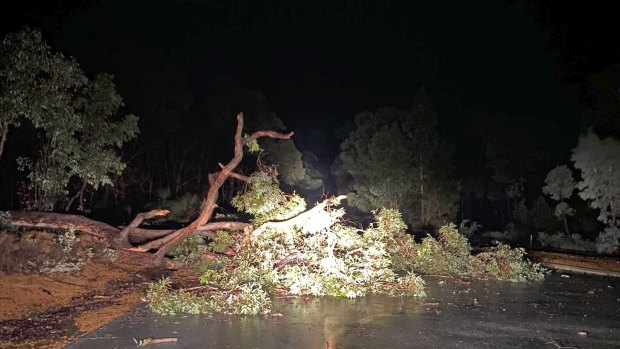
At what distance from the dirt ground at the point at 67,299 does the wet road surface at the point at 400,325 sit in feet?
1.65

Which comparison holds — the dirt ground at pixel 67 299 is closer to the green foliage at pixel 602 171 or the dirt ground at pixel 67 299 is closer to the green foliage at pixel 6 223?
the green foliage at pixel 6 223

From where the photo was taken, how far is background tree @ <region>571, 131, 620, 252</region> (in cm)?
1798

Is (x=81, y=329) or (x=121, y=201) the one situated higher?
(x=121, y=201)

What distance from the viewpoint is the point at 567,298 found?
32.9ft

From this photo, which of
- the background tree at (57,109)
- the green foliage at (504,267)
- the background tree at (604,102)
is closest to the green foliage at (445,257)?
the green foliage at (504,267)

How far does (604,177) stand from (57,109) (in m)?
17.5

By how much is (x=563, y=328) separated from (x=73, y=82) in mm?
10626

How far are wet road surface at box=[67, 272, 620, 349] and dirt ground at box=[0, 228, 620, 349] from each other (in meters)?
0.50

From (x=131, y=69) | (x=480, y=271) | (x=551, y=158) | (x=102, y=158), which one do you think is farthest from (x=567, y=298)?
(x=551, y=158)

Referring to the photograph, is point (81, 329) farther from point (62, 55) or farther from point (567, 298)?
point (567, 298)

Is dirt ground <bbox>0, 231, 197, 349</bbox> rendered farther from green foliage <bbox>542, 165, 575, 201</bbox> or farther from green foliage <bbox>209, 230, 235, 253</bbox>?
green foliage <bbox>542, 165, 575, 201</bbox>

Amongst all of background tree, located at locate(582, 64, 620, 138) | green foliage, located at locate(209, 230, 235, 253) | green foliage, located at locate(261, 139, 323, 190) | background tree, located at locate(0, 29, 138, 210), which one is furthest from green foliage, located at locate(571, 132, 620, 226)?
green foliage, located at locate(261, 139, 323, 190)

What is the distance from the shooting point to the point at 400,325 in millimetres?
7562

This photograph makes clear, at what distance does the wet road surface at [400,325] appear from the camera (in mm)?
6633
